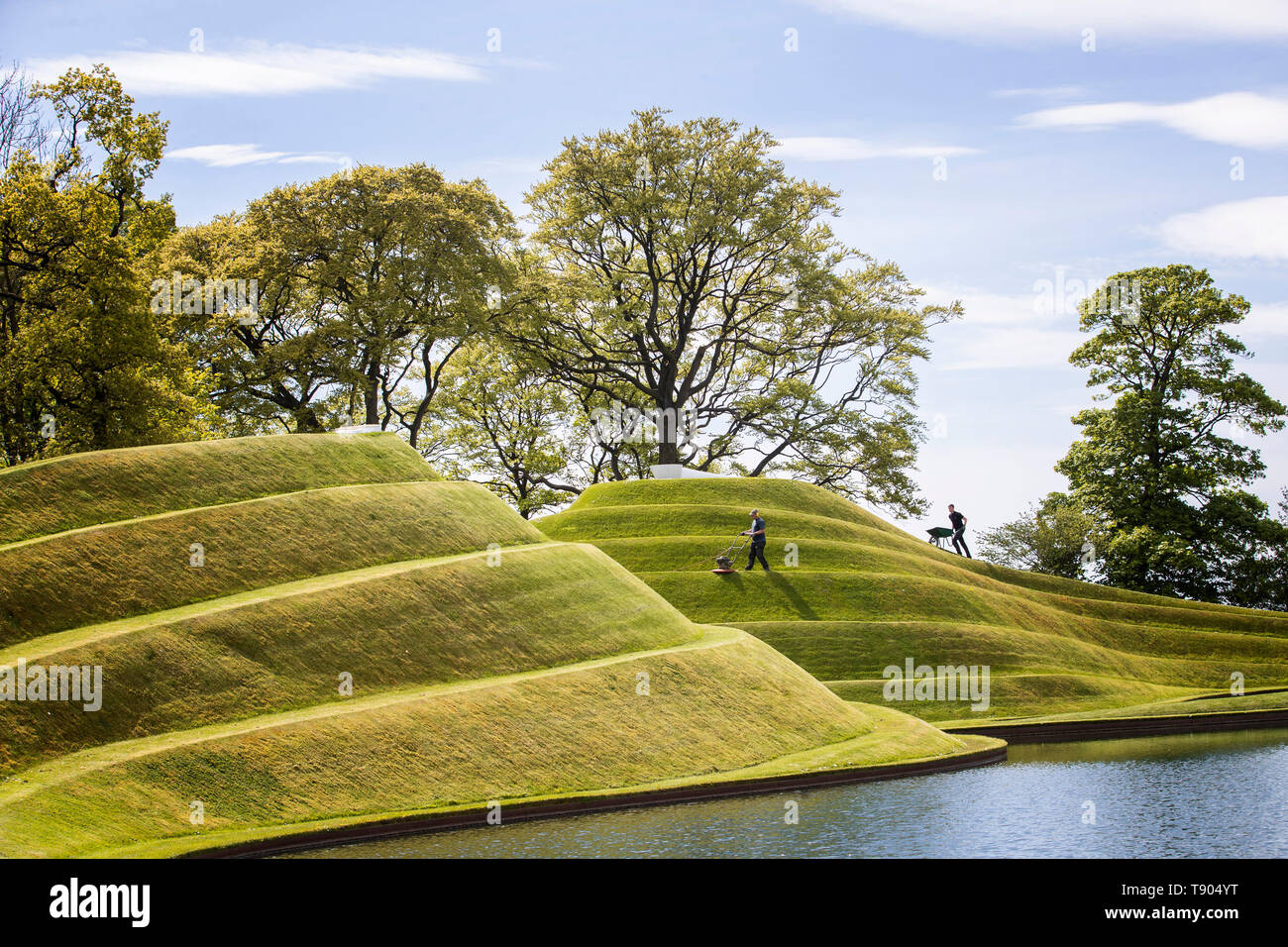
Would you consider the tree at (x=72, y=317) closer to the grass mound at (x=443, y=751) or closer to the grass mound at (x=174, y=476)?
the grass mound at (x=174, y=476)

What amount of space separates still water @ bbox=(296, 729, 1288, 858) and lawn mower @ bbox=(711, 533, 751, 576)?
20.6m

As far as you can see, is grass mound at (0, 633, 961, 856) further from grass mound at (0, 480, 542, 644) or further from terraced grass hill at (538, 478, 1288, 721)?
terraced grass hill at (538, 478, 1288, 721)

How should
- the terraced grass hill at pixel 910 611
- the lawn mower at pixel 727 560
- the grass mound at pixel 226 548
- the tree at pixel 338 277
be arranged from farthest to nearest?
the tree at pixel 338 277
the lawn mower at pixel 727 560
the terraced grass hill at pixel 910 611
the grass mound at pixel 226 548

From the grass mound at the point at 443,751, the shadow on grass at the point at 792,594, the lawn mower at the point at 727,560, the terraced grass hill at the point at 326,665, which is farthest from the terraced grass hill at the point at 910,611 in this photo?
the grass mound at the point at 443,751

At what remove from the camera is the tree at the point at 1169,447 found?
A: 6538 cm

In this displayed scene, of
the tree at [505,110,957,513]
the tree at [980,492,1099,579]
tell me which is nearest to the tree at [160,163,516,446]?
the tree at [505,110,957,513]

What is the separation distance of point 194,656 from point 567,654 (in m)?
11.3

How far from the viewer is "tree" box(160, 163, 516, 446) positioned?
59.9m

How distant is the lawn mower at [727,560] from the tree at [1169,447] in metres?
28.6

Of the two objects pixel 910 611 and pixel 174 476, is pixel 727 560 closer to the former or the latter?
pixel 910 611

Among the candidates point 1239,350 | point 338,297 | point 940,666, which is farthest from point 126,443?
point 1239,350

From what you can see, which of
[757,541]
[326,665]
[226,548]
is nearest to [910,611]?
[757,541]

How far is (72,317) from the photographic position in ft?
127
